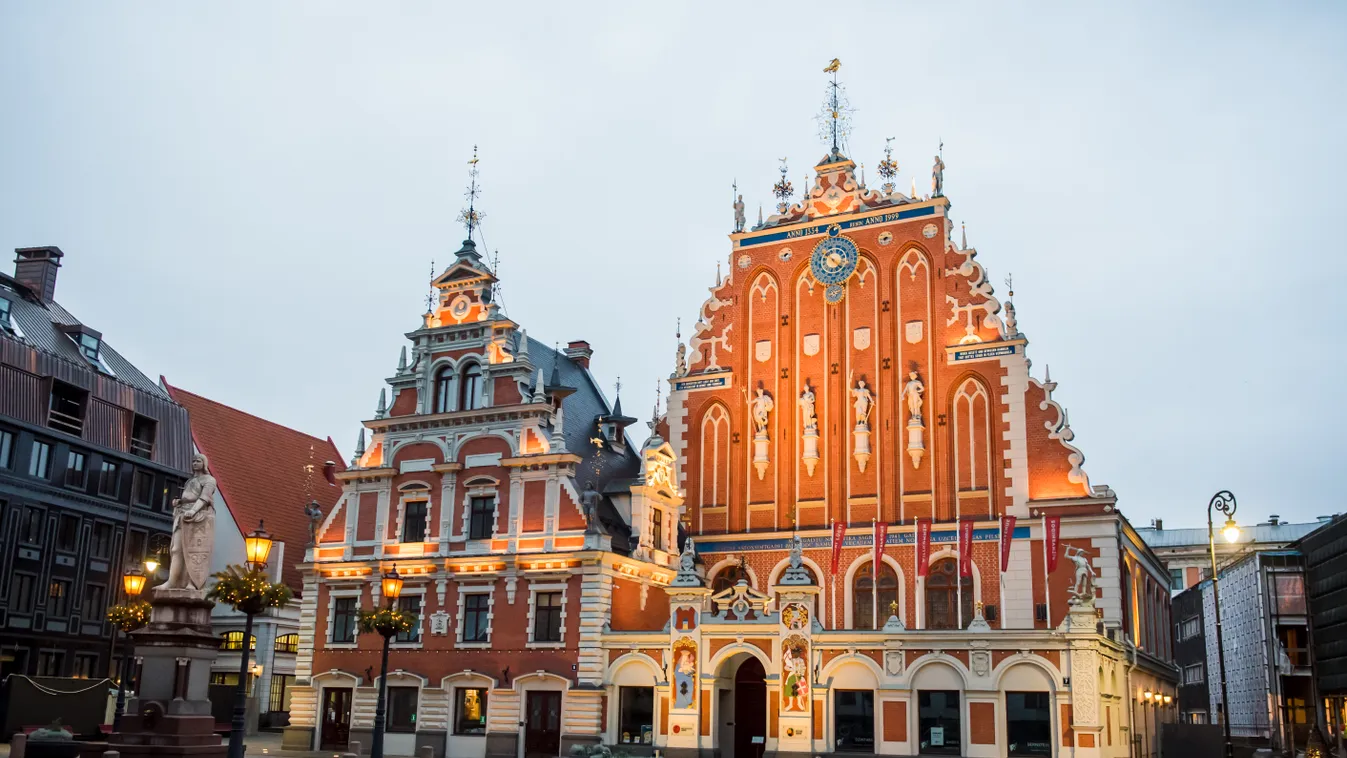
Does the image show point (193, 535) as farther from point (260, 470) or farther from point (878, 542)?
point (260, 470)

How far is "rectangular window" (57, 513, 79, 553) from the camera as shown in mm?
47062

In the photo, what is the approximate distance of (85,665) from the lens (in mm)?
47750

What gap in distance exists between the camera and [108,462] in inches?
1966

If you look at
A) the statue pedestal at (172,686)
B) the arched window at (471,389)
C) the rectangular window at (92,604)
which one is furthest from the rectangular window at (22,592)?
the statue pedestal at (172,686)

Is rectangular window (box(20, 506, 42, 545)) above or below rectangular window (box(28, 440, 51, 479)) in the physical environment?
below

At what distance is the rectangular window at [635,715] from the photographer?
35125mm

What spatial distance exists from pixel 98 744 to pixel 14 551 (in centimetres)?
2591

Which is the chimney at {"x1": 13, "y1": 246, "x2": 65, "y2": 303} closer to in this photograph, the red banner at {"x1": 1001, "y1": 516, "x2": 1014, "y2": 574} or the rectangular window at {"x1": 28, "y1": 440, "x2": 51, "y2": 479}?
the rectangular window at {"x1": 28, "y1": 440, "x2": 51, "y2": 479}

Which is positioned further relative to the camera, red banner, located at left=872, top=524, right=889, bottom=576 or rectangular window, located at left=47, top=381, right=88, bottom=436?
rectangular window, located at left=47, top=381, right=88, bottom=436

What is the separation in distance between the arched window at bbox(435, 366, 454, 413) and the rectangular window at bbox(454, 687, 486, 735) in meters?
9.27

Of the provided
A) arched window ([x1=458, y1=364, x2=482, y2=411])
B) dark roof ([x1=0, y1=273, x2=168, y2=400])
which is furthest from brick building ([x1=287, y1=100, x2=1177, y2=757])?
dark roof ([x1=0, y1=273, x2=168, y2=400])

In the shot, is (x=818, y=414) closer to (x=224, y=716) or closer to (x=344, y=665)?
(x=344, y=665)

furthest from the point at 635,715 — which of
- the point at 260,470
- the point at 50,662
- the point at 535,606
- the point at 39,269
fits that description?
the point at 39,269

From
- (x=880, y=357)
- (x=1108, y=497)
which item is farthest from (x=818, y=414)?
(x=1108, y=497)
